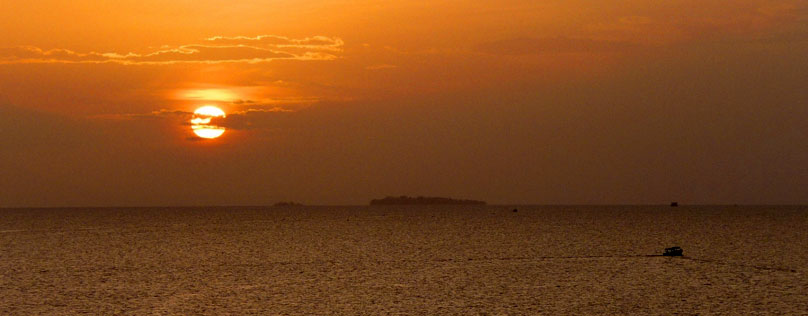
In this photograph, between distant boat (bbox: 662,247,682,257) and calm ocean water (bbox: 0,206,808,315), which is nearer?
calm ocean water (bbox: 0,206,808,315)

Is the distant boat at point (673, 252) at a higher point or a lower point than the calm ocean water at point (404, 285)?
higher

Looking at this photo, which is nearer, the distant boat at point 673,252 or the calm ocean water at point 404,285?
the calm ocean water at point 404,285

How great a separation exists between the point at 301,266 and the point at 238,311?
623 inches

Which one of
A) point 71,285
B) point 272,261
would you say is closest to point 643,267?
point 272,261

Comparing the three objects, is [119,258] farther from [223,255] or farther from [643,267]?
[643,267]

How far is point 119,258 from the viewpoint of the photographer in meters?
46.4

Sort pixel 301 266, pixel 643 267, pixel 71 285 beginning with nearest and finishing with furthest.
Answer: pixel 71 285 → pixel 643 267 → pixel 301 266

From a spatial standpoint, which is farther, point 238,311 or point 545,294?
point 545,294

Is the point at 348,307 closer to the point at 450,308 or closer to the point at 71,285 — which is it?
the point at 450,308

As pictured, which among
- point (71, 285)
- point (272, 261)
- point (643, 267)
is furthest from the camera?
point (272, 261)

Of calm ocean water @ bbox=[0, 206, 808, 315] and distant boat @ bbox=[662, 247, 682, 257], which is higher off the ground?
distant boat @ bbox=[662, 247, 682, 257]

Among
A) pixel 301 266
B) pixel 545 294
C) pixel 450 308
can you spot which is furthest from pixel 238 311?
pixel 301 266

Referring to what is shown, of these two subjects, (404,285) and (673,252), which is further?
(673,252)

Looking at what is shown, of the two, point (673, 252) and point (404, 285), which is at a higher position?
point (673, 252)
